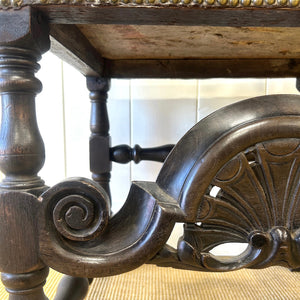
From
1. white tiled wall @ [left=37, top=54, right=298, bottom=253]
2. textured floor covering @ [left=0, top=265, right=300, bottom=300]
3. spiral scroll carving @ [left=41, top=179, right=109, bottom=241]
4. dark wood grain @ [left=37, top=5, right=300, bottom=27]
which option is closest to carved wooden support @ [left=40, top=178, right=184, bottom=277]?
spiral scroll carving @ [left=41, top=179, right=109, bottom=241]

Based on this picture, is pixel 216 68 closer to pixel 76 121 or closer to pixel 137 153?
pixel 137 153

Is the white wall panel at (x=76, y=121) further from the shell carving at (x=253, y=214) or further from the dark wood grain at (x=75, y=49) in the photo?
the shell carving at (x=253, y=214)

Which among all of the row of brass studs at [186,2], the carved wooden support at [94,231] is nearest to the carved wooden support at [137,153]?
the carved wooden support at [94,231]

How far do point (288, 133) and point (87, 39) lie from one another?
0.41m

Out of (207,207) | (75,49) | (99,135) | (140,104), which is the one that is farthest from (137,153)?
(207,207)

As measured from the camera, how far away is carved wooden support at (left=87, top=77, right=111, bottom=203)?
0.78m

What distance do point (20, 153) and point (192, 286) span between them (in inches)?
24.2

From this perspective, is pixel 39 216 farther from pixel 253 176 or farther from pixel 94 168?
pixel 94 168

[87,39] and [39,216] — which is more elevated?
[87,39]

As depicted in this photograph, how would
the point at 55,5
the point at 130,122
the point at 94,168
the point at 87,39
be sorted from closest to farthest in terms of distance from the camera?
the point at 55,5 < the point at 87,39 < the point at 94,168 < the point at 130,122

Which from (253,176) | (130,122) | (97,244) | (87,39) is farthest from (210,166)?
(130,122)

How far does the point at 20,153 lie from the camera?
310mm

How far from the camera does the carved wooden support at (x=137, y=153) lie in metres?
0.79

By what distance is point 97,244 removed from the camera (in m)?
0.36
